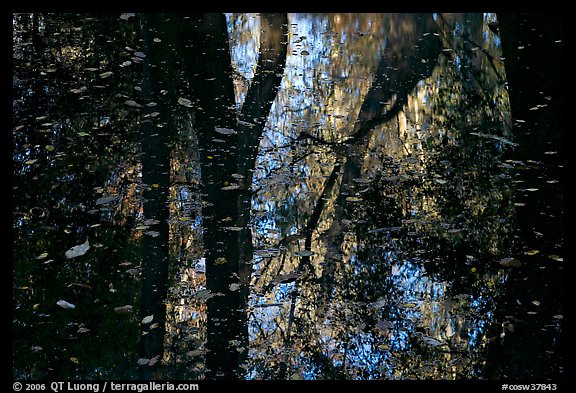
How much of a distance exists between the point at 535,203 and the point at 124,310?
2.41 metres

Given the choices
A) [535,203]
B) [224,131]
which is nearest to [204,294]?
[224,131]

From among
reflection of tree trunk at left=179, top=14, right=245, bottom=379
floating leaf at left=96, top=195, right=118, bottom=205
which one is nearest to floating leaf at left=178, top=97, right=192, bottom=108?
reflection of tree trunk at left=179, top=14, right=245, bottom=379

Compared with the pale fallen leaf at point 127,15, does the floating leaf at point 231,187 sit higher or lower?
lower

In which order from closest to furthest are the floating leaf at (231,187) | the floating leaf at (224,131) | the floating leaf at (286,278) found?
the floating leaf at (286,278) → the floating leaf at (231,187) → the floating leaf at (224,131)

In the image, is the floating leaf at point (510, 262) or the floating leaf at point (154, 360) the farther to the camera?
the floating leaf at point (510, 262)

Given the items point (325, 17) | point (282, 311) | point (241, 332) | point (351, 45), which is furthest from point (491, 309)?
point (325, 17)

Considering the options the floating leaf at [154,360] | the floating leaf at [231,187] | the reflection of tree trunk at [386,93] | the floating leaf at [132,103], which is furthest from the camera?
the floating leaf at [132,103]

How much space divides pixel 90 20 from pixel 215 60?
66.8 inches

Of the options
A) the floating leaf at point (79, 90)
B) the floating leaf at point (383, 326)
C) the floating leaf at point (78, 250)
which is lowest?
the floating leaf at point (383, 326)

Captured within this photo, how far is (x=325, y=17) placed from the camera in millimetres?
7012

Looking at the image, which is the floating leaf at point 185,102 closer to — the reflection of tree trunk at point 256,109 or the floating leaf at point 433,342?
the reflection of tree trunk at point 256,109

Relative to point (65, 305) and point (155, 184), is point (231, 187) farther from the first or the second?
point (65, 305)

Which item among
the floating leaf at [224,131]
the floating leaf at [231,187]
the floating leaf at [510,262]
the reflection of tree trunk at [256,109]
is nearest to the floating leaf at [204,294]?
the reflection of tree trunk at [256,109]

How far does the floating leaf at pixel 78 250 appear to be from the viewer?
3.12 metres
